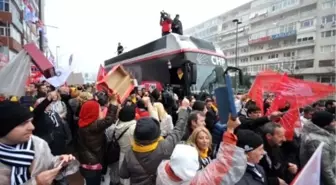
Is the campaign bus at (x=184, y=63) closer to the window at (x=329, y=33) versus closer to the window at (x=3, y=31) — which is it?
the window at (x=3, y=31)

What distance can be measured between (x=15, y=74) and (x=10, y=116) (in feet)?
7.93

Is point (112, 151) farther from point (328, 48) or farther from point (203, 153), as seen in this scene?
point (328, 48)

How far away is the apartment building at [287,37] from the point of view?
43.2m

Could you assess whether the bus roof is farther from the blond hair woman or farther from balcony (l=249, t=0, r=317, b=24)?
balcony (l=249, t=0, r=317, b=24)

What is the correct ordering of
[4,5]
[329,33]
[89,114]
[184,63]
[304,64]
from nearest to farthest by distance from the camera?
[89,114] → [184,63] → [4,5] → [329,33] → [304,64]

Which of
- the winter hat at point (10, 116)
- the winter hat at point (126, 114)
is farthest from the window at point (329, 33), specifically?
the winter hat at point (10, 116)

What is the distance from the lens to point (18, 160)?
78.2 inches

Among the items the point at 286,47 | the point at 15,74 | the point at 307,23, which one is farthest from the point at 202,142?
the point at 286,47

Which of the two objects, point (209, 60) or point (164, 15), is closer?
point (209, 60)

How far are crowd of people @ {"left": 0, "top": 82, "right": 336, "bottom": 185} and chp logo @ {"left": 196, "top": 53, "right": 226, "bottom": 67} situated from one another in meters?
5.69

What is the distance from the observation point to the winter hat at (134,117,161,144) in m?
2.63

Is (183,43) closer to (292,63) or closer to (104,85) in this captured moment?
(104,85)

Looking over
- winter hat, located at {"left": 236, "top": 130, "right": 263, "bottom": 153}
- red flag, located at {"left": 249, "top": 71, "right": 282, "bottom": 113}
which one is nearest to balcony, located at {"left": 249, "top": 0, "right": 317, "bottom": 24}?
red flag, located at {"left": 249, "top": 71, "right": 282, "bottom": 113}

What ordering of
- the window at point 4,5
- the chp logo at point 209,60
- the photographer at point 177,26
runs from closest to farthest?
1. the chp logo at point 209,60
2. the photographer at point 177,26
3. the window at point 4,5
